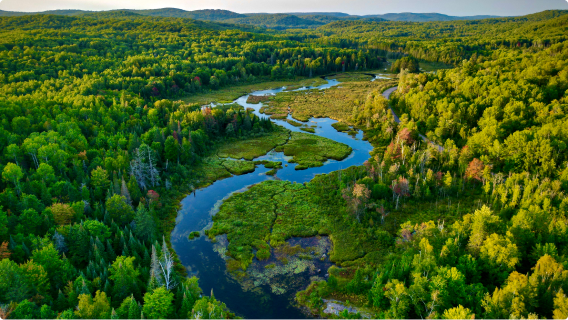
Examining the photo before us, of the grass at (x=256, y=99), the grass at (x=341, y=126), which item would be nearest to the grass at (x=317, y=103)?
the grass at (x=341, y=126)

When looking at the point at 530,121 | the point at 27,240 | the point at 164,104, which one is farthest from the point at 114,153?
the point at 530,121

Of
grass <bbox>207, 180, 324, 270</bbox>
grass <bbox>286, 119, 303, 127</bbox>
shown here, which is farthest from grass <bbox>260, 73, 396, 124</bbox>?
grass <bbox>207, 180, 324, 270</bbox>

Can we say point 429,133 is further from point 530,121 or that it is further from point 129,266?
point 129,266

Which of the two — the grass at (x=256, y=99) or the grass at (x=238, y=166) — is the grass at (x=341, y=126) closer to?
the grass at (x=238, y=166)

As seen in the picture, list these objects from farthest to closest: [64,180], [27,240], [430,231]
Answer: [64,180]
[430,231]
[27,240]

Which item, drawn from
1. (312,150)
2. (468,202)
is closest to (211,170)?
(312,150)

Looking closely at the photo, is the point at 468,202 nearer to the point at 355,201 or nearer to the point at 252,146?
the point at 355,201
